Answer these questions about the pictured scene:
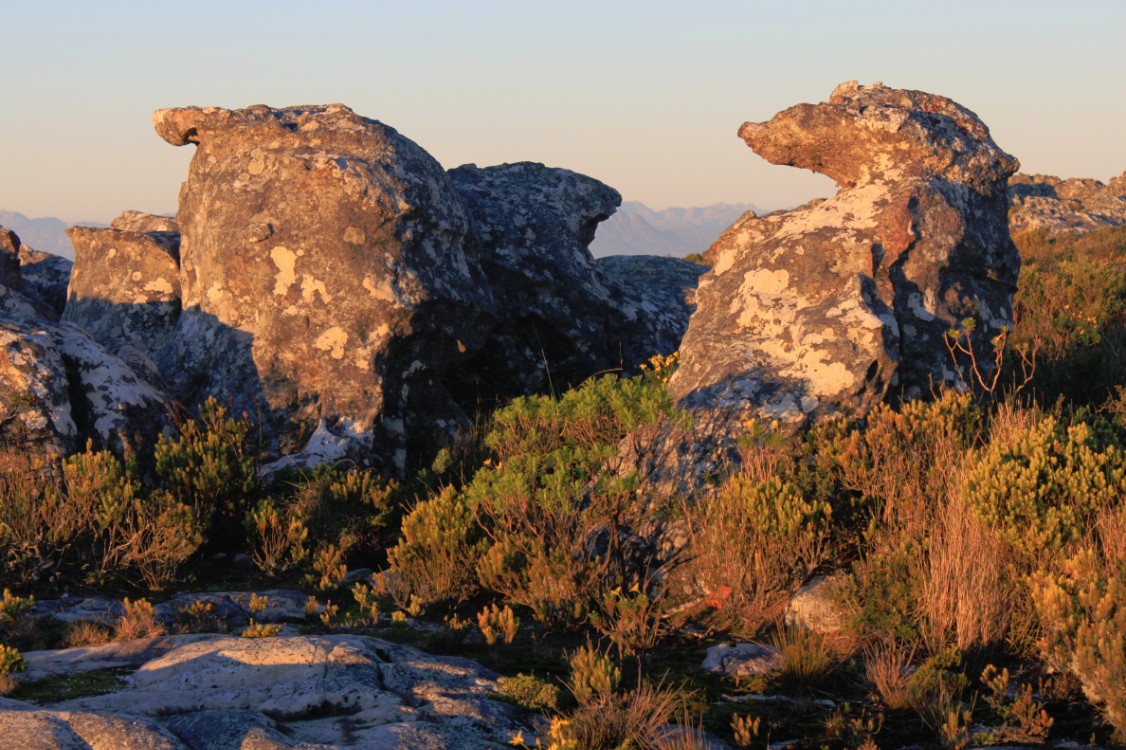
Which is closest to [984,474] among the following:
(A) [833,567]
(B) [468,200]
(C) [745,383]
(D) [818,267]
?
(A) [833,567]

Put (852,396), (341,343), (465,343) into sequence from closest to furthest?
(852,396) → (341,343) → (465,343)

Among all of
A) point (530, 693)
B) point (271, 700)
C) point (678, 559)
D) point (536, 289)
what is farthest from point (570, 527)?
point (536, 289)

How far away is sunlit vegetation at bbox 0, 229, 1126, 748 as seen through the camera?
472 cm

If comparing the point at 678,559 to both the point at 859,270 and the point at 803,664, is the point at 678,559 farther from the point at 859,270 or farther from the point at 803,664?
the point at 859,270

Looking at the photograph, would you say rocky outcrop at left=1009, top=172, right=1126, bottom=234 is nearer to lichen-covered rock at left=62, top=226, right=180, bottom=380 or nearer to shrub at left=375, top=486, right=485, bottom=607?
lichen-covered rock at left=62, top=226, right=180, bottom=380

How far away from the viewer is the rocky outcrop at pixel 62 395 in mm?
7387

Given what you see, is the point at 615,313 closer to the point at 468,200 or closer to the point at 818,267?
the point at 468,200

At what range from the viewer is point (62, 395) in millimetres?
7676

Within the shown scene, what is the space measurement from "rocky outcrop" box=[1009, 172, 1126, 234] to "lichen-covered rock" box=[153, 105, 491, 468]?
19.1 meters

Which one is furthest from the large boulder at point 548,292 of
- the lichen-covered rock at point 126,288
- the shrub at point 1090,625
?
the shrub at point 1090,625

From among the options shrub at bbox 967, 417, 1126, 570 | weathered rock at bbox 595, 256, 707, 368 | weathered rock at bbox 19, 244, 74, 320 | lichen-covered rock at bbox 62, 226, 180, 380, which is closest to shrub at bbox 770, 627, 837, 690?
shrub at bbox 967, 417, 1126, 570

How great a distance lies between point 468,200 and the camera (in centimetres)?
1141

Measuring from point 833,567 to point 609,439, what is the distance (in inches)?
98.3

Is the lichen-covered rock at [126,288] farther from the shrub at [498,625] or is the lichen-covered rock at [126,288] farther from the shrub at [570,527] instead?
the shrub at [498,625]
